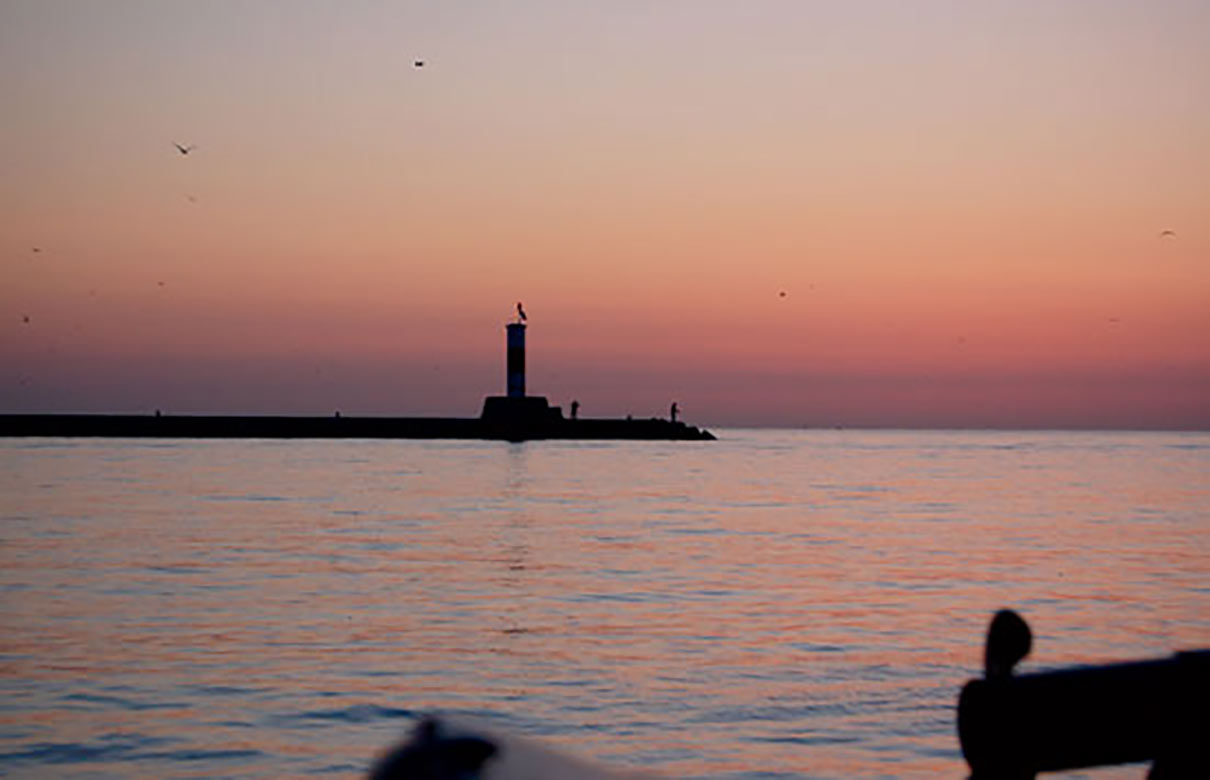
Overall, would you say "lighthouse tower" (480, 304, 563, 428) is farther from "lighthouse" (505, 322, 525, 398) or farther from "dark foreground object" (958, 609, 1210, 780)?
"dark foreground object" (958, 609, 1210, 780)

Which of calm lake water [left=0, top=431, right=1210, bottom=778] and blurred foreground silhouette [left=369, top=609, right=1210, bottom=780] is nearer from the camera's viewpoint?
blurred foreground silhouette [left=369, top=609, right=1210, bottom=780]

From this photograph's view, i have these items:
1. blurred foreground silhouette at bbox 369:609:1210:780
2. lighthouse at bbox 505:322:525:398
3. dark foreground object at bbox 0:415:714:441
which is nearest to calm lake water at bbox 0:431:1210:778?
blurred foreground silhouette at bbox 369:609:1210:780

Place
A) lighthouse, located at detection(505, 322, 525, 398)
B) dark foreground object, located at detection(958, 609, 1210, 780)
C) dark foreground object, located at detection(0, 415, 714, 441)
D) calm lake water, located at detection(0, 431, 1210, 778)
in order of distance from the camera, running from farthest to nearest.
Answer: dark foreground object, located at detection(0, 415, 714, 441), lighthouse, located at detection(505, 322, 525, 398), calm lake water, located at detection(0, 431, 1210, 778), dark foreground object, located at detection(958, 609, 1210, 780)

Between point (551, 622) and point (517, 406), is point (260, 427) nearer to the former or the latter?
point (517, 406)

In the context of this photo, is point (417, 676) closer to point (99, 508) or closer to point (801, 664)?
point (801, 664)

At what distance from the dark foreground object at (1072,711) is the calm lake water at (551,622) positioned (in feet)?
23.5

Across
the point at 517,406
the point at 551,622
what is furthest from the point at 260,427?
the point at 551,622

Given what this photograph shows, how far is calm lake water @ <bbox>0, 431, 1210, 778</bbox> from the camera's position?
1120 centimetres

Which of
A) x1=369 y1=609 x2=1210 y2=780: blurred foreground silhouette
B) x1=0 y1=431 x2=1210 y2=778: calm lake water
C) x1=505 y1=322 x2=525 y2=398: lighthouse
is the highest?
x1=505 y1=322 x2=525 y2=398: lighthouse

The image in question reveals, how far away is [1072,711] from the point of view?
2924mm

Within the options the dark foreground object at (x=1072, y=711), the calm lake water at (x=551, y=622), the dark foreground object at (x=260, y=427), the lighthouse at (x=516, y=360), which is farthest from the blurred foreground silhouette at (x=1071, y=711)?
the dark foreground object at (x=260, y=427)

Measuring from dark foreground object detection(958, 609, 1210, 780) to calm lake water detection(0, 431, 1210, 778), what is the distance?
23.5 ft

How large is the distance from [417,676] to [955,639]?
20.7 feet

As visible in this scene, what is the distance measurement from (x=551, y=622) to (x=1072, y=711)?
1483 centimetres
